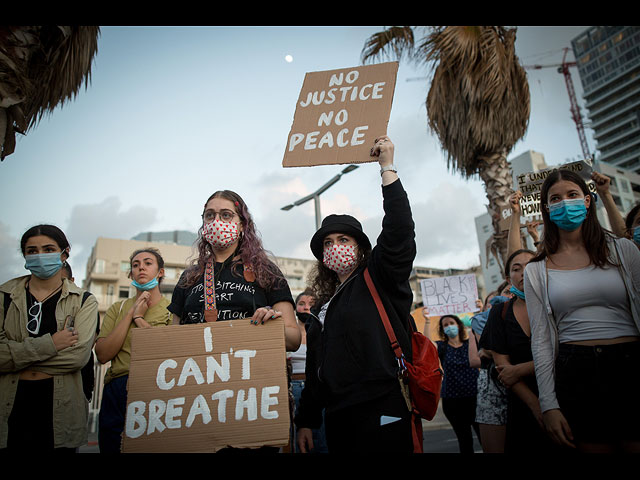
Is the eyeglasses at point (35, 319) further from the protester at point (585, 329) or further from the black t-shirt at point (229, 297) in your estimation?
the protester at point (585, 329)

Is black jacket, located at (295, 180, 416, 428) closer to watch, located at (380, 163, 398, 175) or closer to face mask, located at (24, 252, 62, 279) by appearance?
watch, located at (380, 163, 398, 175)

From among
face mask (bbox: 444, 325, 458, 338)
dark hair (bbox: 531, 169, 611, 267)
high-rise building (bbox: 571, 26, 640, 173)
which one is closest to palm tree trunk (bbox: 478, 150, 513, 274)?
face mask (bbox: 444, 325, 458, 338)

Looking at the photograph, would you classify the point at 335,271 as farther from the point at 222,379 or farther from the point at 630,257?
the point at 630,257

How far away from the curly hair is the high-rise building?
434 ft

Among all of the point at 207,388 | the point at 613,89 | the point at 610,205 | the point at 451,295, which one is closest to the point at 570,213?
the point at 610,205

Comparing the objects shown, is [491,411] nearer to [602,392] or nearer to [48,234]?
[602,392]

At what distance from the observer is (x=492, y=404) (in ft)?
12.8

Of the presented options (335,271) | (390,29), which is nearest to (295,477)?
(335,271)

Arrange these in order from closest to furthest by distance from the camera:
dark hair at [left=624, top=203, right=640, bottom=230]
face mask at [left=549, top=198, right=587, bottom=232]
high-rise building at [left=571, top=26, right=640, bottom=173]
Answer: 1. face mask at [left=549, top=198, right=587, bottom=232]
2. dark hair at [left=624, top=203, right=640, bottom=230]
3. high-rise building at [left=571, top=26, right=640, bottom=173]

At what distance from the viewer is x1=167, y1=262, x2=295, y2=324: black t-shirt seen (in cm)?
272

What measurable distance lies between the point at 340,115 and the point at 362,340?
160 cm

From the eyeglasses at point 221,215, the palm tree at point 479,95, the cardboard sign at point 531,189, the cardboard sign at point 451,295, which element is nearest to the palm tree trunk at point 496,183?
the palm tree at point 479,95

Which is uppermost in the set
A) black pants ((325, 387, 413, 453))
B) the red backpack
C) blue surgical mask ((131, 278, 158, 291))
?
blue surgical mask ((131, 278, 158, 291))
